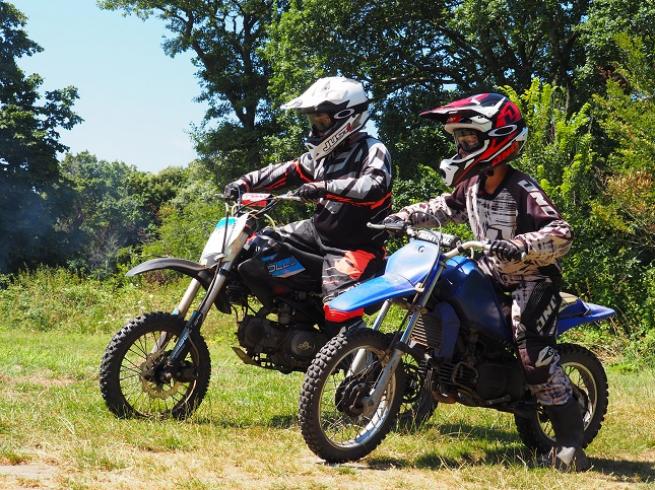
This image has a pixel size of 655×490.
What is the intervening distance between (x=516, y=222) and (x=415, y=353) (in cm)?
90

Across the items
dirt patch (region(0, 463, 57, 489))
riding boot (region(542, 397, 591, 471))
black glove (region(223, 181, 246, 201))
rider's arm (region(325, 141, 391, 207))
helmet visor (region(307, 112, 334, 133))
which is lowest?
dirt patch (region(0, 463, 57, 489))

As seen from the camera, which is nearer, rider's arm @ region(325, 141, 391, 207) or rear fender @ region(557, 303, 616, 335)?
rear fender @ region(557, 303, 616, 335)

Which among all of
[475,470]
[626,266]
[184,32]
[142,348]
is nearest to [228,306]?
[142,348]

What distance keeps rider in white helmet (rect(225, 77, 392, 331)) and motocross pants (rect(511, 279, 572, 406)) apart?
44.6 inches

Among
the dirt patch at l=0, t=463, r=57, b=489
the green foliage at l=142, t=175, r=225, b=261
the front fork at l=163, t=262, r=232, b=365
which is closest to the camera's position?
the dirt patch at l=0, t=463, r=57, b=489

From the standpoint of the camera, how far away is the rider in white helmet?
5.62m

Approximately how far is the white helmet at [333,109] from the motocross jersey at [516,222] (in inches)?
34.0

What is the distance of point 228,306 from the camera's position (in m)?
5.79

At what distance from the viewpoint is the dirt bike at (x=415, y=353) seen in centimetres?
457

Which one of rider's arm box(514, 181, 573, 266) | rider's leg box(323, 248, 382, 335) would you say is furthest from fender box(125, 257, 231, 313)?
rider's arm box(514, 181, 573, 266)

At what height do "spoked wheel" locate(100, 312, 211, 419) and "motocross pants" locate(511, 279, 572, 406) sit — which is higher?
"motocross pants" locate(511, 279, 572, 406)

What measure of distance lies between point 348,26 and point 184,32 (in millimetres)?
12856

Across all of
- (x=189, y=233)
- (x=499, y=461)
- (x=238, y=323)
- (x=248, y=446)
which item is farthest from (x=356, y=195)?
(x=189, y=233)

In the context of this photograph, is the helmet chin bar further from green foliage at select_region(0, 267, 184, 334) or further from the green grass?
green foliage at select_region(0, 267, 184, 334)
